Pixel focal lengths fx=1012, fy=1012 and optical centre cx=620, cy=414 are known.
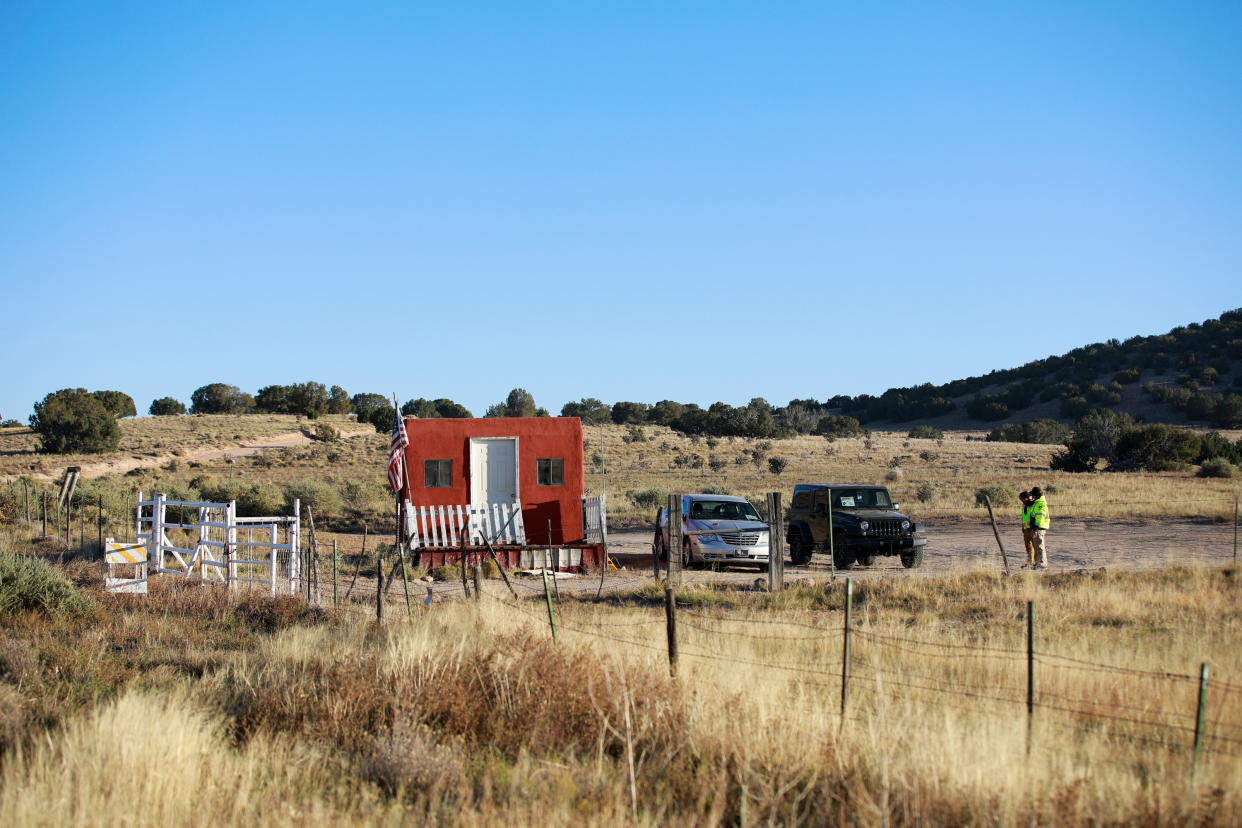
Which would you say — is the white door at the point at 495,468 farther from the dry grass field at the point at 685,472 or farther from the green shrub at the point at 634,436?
the green shrub at the point at 634,436

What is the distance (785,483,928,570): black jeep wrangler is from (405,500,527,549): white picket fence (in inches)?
225

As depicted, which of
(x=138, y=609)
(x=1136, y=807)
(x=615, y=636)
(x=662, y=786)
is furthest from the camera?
(x=138, y=609)

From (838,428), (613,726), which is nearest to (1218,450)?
(838,428)

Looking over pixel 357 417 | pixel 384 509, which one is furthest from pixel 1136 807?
pixel 357 417

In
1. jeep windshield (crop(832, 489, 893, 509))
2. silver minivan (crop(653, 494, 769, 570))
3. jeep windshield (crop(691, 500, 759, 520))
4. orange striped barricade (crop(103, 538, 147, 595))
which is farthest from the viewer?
jeep windshield (crop(691, 500, 759, 520))

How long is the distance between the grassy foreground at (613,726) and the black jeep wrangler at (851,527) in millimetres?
7013

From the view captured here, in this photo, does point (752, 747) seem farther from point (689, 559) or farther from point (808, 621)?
point (689, 559)

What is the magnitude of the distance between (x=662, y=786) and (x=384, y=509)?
30.0m

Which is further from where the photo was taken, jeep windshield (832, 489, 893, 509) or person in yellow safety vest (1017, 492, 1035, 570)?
jeep windshield (832, 489, 893, 509)

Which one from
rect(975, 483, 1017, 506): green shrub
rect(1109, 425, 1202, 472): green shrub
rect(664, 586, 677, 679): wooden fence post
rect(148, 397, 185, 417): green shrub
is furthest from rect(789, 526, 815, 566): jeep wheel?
rect(148, 397, 185, 417): green shrub

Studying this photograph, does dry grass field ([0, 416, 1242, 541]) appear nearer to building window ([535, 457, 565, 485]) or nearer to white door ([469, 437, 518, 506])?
building window ([535, 457, 565, 485])

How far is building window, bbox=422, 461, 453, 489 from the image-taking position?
2122 centimetres

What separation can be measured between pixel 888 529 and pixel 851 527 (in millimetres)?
669

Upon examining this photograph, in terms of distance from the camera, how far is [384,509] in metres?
34.8
